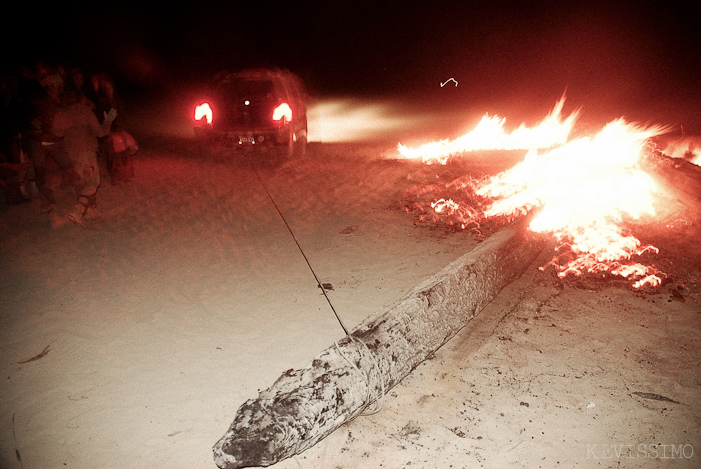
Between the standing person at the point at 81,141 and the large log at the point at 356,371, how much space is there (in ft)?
17.3

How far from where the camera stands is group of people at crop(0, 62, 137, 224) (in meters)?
5.71

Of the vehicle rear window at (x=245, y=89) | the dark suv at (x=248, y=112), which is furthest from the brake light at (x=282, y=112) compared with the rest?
the vehicle rear window at (x=245, y=89)

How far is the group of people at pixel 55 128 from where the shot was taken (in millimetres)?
5715

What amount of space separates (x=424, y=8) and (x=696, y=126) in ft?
121

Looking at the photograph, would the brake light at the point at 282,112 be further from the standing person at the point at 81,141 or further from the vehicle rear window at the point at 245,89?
the standing person at the point at 81,141

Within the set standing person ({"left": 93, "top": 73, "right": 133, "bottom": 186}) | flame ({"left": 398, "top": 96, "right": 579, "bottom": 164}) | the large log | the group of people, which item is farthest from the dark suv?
the large log

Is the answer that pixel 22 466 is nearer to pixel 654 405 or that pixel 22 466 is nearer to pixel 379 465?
pixel 379 465

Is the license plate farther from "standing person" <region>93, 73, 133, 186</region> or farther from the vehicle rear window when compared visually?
"standing person" <region>93, 73, 133, 186</region>

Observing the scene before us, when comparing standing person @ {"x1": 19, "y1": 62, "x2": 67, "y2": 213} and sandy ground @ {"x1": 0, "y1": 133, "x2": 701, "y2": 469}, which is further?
standing person @ {"x1": 19, "y1": 62, "x2": 67, "y2": 213}

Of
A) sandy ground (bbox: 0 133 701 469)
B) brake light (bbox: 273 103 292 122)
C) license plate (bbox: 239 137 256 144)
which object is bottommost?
sandy ground (bbox: 0 133 701 469)

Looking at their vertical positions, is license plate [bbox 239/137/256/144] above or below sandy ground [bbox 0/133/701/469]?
above

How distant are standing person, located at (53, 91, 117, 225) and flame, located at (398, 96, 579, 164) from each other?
647 cm

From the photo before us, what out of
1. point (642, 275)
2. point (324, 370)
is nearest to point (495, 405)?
point (324, 370)

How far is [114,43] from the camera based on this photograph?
113 feet
